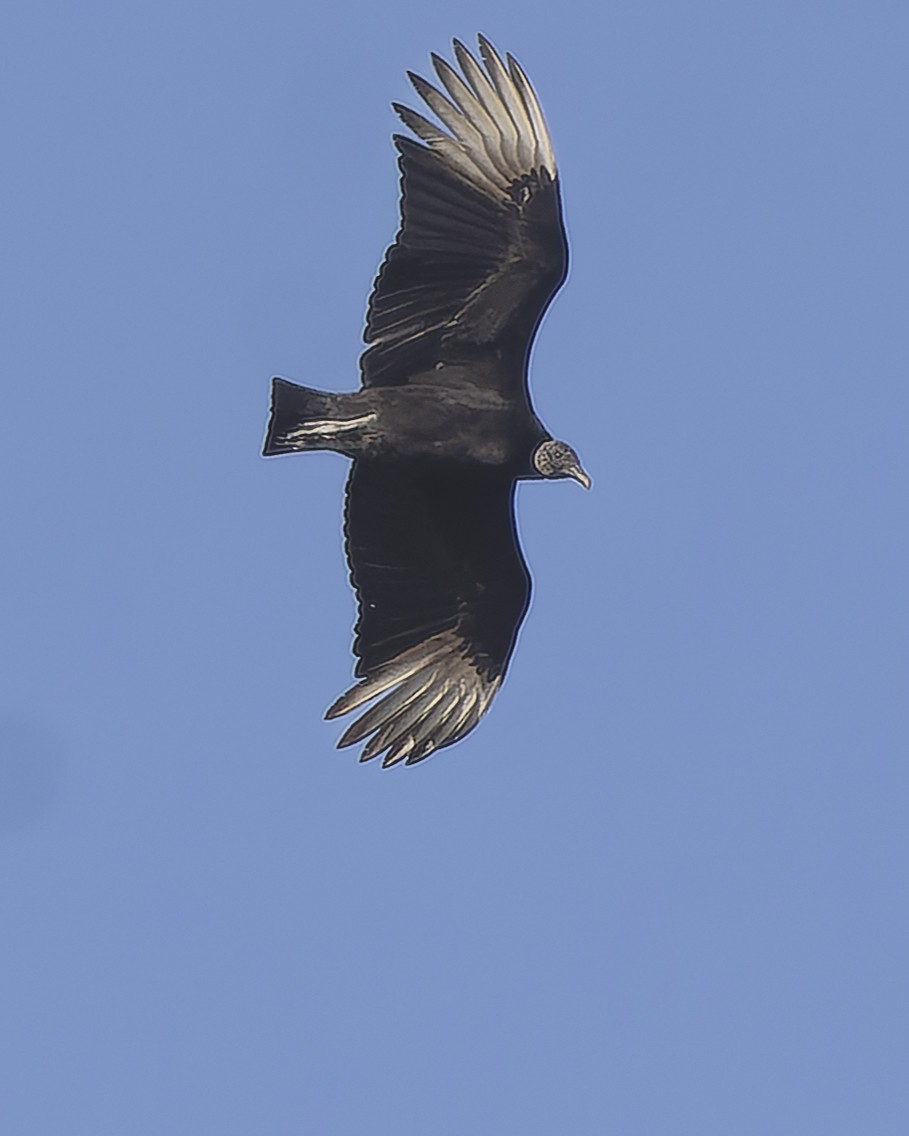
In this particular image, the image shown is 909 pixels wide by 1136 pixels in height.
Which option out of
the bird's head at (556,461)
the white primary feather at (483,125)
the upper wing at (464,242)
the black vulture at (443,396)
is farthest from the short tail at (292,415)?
the white primary feather at (483,125)

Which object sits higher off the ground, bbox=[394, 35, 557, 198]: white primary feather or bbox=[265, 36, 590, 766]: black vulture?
bbox=[394, 35, 557, 198]: white primary feather

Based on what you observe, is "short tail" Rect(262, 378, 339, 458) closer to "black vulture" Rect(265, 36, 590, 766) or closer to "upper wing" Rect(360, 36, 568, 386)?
"black vulture" Rect(265, 36, 590, 766)

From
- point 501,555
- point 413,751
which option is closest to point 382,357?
point 501,555

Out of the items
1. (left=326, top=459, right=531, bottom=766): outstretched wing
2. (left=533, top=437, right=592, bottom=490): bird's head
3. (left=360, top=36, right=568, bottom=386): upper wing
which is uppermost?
(left=360, top=36, right=568, bottom=386): upper wing

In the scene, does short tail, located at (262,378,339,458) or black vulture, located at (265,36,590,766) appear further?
black vulture, located at (265,36,590,766)

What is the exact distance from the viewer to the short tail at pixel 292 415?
330 inches

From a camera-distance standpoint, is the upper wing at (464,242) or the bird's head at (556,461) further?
the bird's head at (556,461)

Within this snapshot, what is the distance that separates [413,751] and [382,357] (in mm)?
1987

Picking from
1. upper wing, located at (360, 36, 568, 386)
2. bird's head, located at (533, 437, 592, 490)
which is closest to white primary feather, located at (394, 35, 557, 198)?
upper wing, located at (360, 36, 568, 386)

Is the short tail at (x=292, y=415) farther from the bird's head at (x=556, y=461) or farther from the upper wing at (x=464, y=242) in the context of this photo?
the bird's head at (x=556, y=461)

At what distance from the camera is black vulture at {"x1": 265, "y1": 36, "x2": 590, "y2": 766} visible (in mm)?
8672

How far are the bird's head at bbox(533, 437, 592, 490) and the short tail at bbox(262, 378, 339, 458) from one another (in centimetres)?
112

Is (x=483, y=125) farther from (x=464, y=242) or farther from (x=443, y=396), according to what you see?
(x=443, y=396)

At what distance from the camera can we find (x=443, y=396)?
28.7 ft
